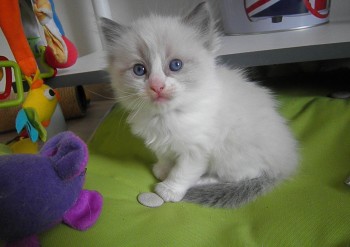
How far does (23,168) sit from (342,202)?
0.76m

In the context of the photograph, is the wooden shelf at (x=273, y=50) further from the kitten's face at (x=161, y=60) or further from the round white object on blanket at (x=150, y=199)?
the round white object on blanket at (x=150, y=199)

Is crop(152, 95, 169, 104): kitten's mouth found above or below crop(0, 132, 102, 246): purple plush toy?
above

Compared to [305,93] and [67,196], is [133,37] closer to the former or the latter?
[67,196]

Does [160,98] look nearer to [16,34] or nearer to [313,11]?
[16,34]

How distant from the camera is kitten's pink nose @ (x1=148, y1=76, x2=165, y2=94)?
2.30 feet

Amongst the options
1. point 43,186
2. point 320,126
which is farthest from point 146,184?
point 320,126

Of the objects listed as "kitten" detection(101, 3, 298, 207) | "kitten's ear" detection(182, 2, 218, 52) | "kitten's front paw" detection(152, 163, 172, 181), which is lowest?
"kitten's front paw" detection(152, 163, 172, 181)

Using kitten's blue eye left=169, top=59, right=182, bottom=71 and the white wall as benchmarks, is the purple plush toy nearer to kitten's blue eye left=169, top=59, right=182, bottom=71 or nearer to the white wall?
kitten's blue eye left=169, top=59, right=182, bottom=71

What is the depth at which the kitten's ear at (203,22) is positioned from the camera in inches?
31.1

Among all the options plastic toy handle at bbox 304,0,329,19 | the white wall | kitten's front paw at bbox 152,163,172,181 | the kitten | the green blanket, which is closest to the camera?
the green blanket

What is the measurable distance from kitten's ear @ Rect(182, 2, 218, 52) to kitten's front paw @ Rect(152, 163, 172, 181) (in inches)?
16.5

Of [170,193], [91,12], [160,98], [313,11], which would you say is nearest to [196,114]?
[160,98]

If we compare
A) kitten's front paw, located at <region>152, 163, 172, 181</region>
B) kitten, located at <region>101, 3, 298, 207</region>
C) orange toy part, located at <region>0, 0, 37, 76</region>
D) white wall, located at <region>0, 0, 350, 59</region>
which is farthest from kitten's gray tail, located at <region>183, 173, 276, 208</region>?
white wall, located at <region>0, 0, 350, 59</region>

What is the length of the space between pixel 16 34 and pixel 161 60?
68cm
